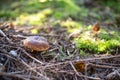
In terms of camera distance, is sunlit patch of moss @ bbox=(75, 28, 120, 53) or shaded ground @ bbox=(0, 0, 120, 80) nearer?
shaded ground @ bbox=(0, 0, 120, 80)

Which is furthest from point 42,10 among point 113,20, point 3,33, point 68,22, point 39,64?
point 39,64

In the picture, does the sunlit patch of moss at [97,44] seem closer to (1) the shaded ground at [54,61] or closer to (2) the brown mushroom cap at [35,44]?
(1) the shaded ground at [54,61]

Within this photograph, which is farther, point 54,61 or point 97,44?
point 97,44

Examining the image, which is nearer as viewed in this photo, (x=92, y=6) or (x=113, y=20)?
(x=113, y=20)

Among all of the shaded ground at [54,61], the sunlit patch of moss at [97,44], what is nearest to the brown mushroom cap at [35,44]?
the shaded ground at [54,61]

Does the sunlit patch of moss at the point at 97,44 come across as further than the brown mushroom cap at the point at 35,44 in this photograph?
Yes

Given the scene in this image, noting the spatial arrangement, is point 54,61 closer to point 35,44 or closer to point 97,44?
point 35,44

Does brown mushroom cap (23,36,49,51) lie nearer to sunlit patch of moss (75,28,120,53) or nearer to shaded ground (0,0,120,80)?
shaded ground (0,0,120,80)

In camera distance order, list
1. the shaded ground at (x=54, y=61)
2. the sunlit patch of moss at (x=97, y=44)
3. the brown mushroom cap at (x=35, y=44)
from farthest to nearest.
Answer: the sunlit patch of moss at (x=97, y=44)
the brown mushroom cap at (x=35, y=44)
the shaded ground at (x=54, y=61)

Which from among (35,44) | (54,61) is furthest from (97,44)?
(35,44)

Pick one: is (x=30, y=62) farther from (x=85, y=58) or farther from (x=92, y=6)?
(x=92, y=6)

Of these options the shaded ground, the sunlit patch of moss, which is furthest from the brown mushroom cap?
the sunlit patch of moss
